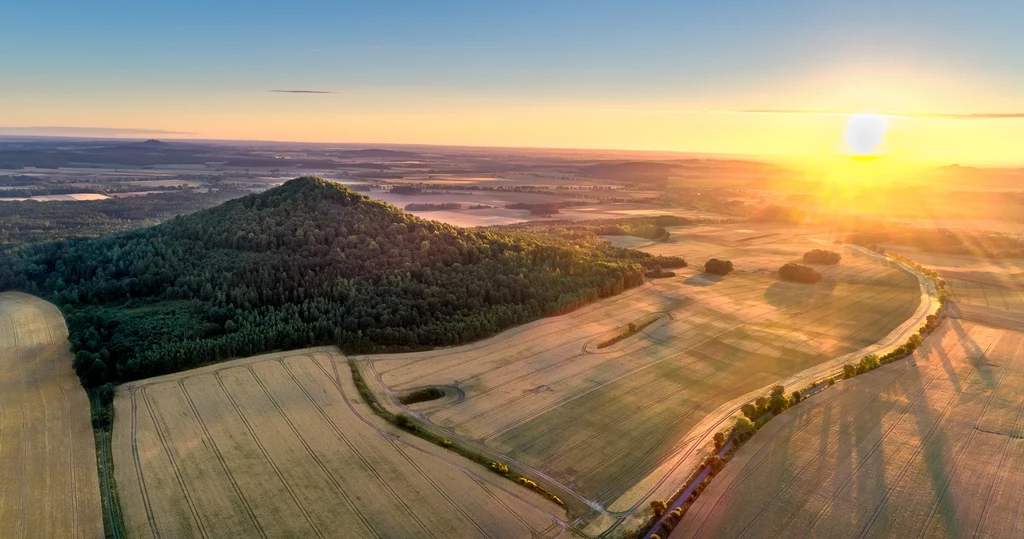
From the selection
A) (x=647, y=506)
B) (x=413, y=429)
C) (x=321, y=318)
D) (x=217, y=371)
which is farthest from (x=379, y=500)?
(x=321, y=318)

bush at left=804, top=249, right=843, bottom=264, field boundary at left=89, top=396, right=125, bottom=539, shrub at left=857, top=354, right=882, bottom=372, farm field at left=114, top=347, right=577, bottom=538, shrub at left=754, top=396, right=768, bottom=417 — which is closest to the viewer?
field boundary at left=89, top=396, right=125, bottom=539

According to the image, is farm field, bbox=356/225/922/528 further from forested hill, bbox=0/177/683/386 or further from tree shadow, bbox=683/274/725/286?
forested hill, bbox=0/177/683/386

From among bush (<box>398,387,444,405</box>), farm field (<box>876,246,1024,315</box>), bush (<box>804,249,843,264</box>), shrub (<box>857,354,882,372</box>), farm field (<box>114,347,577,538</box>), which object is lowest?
farm field (<box>114,347,577,538</box>)

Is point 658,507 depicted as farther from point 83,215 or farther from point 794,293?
point 83,215

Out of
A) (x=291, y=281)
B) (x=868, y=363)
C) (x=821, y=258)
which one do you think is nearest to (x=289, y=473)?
(x=291, y=281)

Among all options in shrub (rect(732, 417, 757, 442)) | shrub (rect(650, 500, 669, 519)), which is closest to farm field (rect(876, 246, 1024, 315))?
shrub (rect(732, 417, 757, 442))

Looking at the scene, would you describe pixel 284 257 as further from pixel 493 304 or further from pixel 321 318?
pixel 493 304

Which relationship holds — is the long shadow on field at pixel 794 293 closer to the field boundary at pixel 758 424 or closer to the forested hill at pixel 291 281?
the field boundary at pixel 758 424
